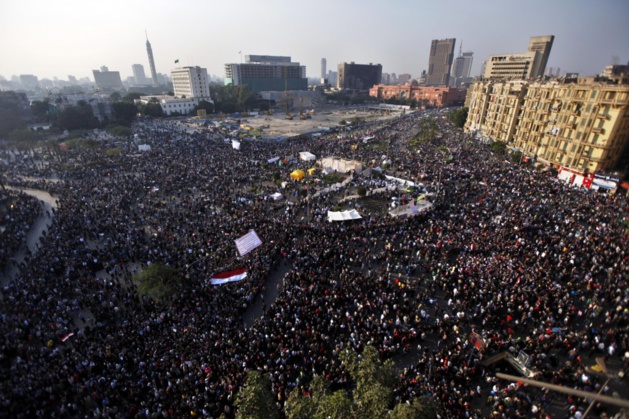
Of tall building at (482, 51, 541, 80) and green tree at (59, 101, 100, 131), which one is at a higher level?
tall building at (482, 51, 541, 80)

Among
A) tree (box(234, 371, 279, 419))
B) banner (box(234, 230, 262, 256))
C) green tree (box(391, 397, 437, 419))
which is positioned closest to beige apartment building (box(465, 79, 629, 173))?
banner (box(234, 230, 262, 256))

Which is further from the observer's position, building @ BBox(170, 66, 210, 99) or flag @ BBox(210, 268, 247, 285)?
building @ BBox(170, 66, 210, 99)

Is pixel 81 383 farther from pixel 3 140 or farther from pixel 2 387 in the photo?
pixel 3 140

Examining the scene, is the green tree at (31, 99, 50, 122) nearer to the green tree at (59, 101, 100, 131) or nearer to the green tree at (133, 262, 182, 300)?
the green tree at (59, 101, 100, 131)

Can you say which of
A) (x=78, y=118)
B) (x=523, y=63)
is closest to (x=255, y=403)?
(x=78, y=118)

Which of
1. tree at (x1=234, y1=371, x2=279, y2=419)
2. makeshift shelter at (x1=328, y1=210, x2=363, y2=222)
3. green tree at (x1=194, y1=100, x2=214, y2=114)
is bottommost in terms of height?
makeshift shelter at (x1=328, y1=210, x2=363, y2=222)

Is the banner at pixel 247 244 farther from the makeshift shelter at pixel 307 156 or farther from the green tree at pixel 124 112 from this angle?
the green tree at pixel 124 112

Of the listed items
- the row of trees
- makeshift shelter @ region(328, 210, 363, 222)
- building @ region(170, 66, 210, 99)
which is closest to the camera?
the row of trees
